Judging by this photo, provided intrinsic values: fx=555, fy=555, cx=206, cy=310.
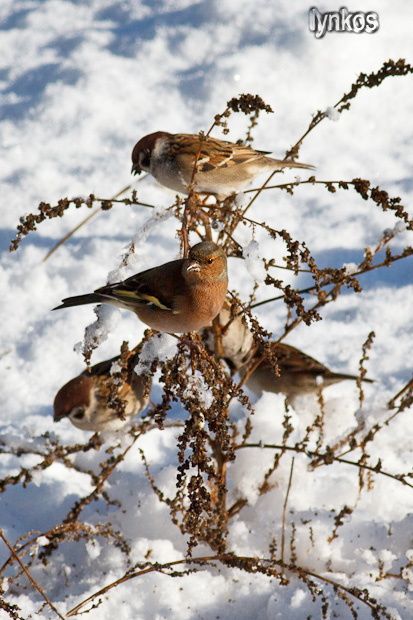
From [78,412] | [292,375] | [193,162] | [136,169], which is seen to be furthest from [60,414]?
[292,375]

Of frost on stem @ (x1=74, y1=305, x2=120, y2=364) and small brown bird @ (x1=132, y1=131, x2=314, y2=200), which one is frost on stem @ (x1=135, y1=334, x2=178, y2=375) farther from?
small brown bird @ (x1=132, y1=131, x2=314, y2=200)

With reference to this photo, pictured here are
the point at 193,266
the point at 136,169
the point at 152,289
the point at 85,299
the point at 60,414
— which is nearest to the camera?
the point at 193,266

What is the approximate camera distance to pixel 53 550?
3.31 meters

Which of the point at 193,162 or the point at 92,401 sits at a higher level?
the point at 193,162

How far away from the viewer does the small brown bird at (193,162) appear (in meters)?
2.91

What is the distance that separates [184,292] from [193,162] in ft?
3.74

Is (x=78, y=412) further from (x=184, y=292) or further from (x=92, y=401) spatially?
(x=184, y=292)

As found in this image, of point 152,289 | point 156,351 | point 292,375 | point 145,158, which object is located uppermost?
point 145,158

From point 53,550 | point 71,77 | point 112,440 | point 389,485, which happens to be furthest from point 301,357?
point 71,77

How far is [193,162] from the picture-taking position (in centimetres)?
288

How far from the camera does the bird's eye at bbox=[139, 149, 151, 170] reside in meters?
2.99

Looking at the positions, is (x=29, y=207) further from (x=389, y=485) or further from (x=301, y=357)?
(x=389, y=485)

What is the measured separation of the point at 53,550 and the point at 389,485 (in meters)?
2.20

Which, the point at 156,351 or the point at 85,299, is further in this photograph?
the point at 85,299
